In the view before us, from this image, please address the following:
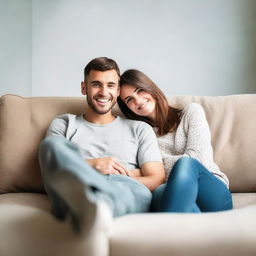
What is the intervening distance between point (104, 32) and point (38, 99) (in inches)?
43.5

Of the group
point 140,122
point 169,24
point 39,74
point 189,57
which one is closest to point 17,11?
point 39,74

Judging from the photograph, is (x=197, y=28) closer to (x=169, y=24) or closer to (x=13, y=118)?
(x=169, y=24)

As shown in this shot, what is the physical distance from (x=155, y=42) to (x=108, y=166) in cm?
151

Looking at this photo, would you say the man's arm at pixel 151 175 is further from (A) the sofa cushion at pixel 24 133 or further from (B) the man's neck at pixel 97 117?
(A) the sofa cushion at pixel 24 133

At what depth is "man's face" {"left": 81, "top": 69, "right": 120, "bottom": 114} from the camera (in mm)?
1706

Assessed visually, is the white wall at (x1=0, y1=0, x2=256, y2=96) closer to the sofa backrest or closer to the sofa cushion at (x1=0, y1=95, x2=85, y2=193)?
the sofa backrest

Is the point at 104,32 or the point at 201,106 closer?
the point at 201,106

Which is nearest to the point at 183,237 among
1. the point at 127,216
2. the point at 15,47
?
the point at 127,216

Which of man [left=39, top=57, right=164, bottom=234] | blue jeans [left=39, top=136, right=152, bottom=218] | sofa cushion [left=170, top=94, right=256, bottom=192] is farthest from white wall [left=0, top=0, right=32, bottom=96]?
blue jeans [left=39, top=136, right=152, bottom=218]

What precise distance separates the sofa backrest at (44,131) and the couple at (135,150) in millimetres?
111

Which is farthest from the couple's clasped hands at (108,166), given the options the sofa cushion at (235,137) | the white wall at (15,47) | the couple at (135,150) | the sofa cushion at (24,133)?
the white wall at (15,47)

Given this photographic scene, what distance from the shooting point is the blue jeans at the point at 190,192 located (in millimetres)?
1196

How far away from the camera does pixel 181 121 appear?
1765 mm

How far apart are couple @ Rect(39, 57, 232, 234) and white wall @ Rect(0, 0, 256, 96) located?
98cm
